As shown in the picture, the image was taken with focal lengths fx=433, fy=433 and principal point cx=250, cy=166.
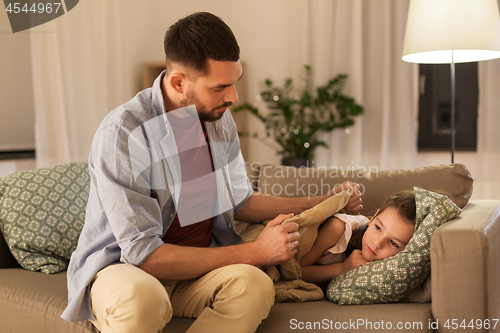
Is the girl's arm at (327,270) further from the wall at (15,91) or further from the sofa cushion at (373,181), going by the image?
the wall at (15,91)

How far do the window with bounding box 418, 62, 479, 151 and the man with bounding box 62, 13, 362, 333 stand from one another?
2462 millimetres

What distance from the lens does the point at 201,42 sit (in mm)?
1332

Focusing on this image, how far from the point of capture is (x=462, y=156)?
10.7 ft

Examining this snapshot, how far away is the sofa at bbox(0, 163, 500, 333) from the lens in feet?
3.67

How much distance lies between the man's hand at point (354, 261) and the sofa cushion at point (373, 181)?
1.00ft

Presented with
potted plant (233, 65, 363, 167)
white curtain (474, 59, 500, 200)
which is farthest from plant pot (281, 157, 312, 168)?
white curtain (474, 59, 500, 200)

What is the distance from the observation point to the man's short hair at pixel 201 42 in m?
1.33

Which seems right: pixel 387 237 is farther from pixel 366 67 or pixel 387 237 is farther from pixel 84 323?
pixel 366 67

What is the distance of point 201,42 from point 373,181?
0.86 m

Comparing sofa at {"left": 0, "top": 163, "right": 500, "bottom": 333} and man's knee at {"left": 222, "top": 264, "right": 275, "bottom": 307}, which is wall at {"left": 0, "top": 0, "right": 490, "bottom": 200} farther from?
man's knee at {"left": 222, "top": 264, "right": 275, "bottom": 307}

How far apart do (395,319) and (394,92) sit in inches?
101

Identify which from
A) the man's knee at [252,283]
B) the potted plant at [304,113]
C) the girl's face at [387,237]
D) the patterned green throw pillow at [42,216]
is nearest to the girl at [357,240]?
the girl's face at [387,237]

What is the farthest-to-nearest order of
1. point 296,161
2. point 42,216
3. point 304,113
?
point 304,113
point 296,161
point 42,216

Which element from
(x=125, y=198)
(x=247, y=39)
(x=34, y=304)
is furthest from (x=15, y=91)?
(x=125, y=198)
